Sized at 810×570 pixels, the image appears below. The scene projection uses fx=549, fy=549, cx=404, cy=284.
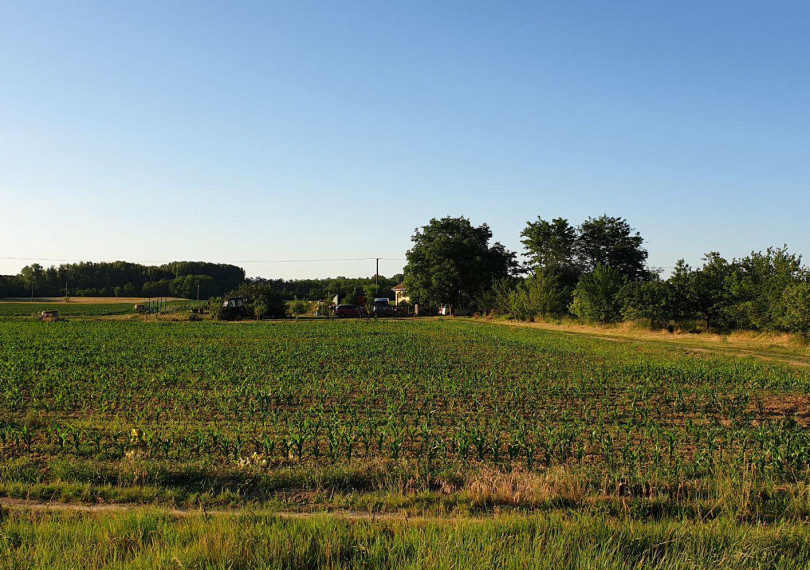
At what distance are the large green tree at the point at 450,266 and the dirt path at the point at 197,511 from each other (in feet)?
209

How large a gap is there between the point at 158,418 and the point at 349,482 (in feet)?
23.0

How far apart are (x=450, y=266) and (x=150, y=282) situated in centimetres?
9478

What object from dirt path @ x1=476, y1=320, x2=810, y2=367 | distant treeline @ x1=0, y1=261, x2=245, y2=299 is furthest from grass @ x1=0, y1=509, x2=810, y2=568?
distant treeline @ x1=0, y1=261, x2=245, y2=299

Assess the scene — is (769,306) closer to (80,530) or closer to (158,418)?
(158,418)

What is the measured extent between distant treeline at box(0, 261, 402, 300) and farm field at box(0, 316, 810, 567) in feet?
293

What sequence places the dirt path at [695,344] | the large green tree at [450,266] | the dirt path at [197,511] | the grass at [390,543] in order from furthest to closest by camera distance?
the large green tree at [450,266] < the dirt path at [695,344] < the dirt path at [197,511] < the grass at [390,543]

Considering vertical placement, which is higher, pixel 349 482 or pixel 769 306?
pixel 769 306

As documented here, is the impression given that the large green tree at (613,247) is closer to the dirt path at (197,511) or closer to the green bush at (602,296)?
the green bush at (602,296)

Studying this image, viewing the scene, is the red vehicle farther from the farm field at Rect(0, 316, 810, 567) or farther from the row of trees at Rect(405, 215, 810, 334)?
the farm field at Rect(0, 316, 810, 567)

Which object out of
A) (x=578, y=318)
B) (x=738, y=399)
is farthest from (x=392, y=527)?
(x=578, y=318)

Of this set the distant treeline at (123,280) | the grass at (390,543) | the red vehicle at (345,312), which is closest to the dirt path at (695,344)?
the grass at (390,543)

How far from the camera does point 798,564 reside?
472 centimetres

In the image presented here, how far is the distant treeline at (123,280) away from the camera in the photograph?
119500 mm

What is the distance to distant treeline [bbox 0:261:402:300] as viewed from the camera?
389 feet
